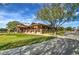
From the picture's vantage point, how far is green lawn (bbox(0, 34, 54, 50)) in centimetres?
194

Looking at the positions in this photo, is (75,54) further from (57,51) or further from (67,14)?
(67,14)

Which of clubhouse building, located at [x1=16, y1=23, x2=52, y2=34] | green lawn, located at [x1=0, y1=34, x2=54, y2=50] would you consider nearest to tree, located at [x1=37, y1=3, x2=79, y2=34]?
clubhouse building, located at [x1=16, y1=23, x2=52, y2=34]

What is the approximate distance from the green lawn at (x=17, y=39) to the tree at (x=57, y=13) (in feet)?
0.59

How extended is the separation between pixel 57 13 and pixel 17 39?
18.7 inches

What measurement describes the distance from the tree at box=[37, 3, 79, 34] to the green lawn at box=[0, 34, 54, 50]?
0.18 m

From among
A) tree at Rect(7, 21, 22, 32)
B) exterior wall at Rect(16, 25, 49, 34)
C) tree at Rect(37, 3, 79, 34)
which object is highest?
tree at Rect(37, 3, 79, 34)

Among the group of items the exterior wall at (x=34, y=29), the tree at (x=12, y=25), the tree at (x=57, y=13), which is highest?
the tree at (x=57, y=13)

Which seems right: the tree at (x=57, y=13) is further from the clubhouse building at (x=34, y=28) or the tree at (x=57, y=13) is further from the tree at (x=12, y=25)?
the tree at (x=12, y=25)

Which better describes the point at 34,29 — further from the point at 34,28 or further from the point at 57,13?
the point at 57,13

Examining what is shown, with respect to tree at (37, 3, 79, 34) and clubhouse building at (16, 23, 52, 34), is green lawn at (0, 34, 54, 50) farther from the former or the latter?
tree at (37, 3, 79, 34)

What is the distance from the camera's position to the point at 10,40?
1.95 meters

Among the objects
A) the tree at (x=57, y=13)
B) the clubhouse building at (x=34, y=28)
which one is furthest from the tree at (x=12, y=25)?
the tree at (x=57, y=13)

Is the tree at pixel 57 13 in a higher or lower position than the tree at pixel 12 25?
higher

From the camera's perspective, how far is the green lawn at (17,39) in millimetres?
1936
